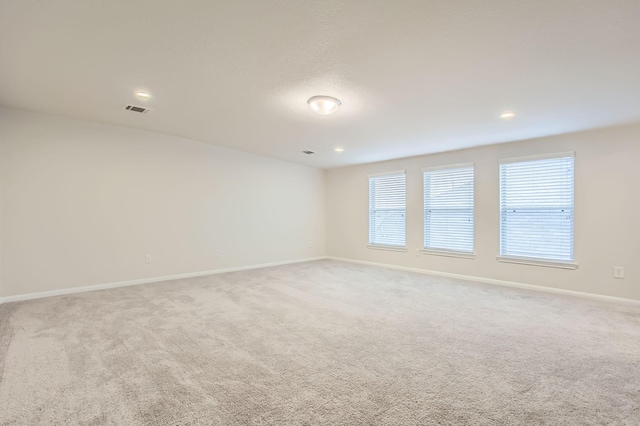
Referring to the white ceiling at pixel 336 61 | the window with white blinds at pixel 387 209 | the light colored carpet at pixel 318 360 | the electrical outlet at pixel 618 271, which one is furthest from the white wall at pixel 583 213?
the light colored carpet at pixel 318 360

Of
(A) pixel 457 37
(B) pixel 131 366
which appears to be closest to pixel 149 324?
(B) pixel 131 366

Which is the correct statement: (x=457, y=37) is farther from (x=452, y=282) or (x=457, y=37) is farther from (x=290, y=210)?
(x=290, y=210)

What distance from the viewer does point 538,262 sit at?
4297 mm

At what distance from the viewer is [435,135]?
4.28m

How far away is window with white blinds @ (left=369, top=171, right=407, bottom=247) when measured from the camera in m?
5.95

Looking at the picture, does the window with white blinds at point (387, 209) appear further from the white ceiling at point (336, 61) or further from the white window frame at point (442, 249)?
the white ceiling at point (336, 61)

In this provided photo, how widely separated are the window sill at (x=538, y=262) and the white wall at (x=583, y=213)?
6 cm

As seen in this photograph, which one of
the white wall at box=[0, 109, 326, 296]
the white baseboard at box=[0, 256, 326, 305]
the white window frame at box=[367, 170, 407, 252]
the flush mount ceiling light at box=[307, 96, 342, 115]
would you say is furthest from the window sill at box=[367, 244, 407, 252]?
the flush mount ceiling light at box=[307, 96, 342, 115]

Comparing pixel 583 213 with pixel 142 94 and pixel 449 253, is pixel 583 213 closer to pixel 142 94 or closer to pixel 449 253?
pixel 449 253

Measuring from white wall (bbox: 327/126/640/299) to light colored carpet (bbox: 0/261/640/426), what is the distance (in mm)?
487

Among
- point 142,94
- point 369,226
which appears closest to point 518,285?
point 369,226

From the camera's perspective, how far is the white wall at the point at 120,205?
3709 mm

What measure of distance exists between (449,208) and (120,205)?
17.7 ft

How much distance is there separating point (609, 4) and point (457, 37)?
776 mm
